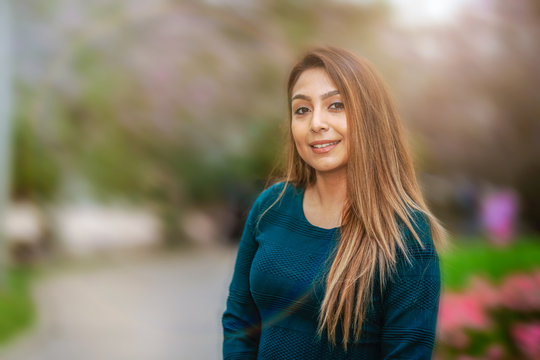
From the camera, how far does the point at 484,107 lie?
6090mm

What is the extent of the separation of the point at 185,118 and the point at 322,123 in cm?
602

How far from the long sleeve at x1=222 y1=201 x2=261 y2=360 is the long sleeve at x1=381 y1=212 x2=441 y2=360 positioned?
39 centimetres

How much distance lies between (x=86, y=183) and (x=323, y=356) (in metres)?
6.54

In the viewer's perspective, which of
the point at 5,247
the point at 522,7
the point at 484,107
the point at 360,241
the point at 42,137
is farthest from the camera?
the point at 42,137

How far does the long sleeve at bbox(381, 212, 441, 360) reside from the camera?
1.14 metres

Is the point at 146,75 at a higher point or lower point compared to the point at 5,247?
higher

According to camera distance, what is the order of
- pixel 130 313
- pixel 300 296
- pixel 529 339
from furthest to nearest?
pixel 130 313
pixel 529 339
pixel 300 296

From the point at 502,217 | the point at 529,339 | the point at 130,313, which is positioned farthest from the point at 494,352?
the point at 130,313

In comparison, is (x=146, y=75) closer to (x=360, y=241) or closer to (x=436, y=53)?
(x=436, y=53)

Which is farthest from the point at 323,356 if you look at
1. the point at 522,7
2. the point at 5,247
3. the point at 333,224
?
the point at 522,7

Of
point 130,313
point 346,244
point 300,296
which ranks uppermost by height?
point 346,244

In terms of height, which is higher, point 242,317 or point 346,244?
point 346,244

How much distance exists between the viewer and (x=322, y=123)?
1.27 metres

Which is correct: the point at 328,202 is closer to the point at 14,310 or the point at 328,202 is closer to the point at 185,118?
the point at 14,310
